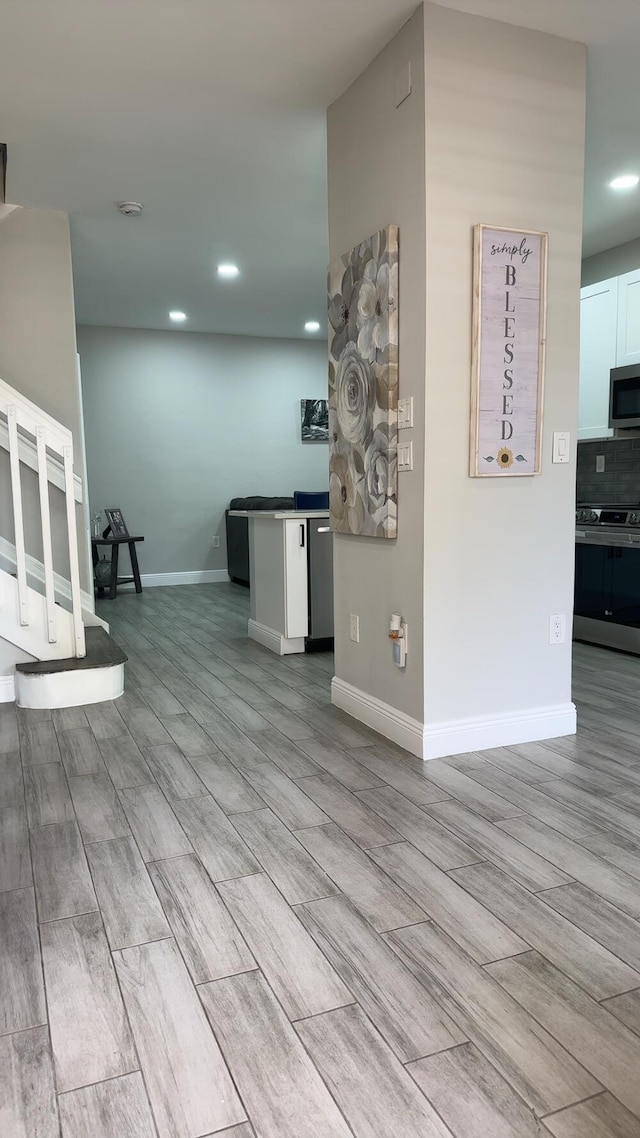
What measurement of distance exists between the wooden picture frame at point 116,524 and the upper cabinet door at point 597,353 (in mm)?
4283

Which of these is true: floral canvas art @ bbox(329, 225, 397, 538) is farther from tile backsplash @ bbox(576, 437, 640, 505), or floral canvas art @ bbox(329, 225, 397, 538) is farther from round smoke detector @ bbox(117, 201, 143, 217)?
tile backsplash @ bbox(576, 437, 640, 505)

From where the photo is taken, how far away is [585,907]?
1810 mm

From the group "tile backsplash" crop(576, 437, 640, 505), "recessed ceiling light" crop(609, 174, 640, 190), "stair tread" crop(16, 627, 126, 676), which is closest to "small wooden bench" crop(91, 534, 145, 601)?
"stair tread" crop(16, 627, 126, 676)

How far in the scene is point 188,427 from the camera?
7.71 metres

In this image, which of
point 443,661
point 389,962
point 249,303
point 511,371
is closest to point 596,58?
point 511,371

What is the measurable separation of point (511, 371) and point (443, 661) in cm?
112

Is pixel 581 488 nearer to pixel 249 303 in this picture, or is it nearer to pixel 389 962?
pixel 249 303

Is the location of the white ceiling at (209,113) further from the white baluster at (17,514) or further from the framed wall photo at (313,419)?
the framed wall photo at (313,419)

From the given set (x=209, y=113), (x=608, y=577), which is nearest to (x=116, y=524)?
(x=209, y=113)

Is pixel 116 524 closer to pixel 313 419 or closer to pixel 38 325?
pixel 313 419

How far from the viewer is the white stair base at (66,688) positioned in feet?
11.5

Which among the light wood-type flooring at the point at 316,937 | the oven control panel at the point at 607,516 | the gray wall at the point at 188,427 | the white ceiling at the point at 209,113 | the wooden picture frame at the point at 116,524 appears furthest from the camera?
the gray wall at the point at 188,427

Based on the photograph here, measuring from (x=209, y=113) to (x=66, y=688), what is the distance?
2703 millimetres

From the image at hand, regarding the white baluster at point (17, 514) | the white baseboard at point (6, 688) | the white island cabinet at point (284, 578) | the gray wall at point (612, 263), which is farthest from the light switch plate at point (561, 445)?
the white baseboard at point (6, 688)
